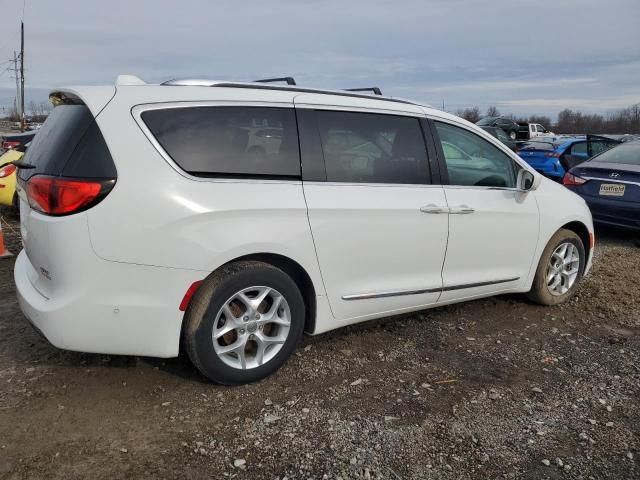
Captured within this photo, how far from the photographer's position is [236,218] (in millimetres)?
3135

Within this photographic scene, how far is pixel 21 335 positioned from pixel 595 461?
3873 millimetres

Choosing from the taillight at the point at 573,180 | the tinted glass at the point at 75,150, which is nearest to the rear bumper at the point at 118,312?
the tinted glass at the point at 75,150

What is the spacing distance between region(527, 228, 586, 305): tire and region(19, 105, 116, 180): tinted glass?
3.77 metres

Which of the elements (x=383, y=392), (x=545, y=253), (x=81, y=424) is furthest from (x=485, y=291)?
(x=81, y=424)

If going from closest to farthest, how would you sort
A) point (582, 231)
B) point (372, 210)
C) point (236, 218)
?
point (236, 218) < point (372, 210) < point (582, 231)

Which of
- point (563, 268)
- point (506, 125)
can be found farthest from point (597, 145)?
point (506, 125)

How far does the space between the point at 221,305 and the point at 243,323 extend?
22 centimetres

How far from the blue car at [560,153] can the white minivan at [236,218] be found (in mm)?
9099

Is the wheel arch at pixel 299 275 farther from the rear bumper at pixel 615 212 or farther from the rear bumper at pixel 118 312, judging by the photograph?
the rear bumper at pixel 615 212

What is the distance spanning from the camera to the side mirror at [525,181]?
4.56 m

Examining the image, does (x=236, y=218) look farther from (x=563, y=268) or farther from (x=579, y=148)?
(x=579, y=148)

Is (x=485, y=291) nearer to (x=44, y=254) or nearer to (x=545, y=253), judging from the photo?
(x=545, y=253)

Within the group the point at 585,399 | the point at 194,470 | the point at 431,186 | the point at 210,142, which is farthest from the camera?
the point at 431,186

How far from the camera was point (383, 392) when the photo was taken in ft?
11.3
